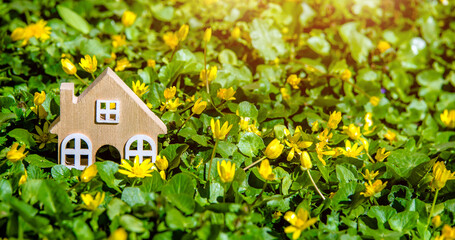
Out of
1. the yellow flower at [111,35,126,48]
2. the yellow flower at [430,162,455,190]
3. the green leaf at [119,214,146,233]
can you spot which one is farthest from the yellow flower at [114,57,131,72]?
the yellow flower at [430,162,455,190]

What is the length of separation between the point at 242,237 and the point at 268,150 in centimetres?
32

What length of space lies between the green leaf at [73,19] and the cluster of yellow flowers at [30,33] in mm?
234

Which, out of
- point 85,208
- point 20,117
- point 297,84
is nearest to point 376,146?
point 297,84

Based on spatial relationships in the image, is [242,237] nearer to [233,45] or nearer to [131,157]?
[131,157]

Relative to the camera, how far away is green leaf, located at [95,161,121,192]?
4.83 ft

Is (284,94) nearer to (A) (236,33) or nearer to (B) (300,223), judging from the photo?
(A) (236,33)

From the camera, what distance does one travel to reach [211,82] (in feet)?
6.82

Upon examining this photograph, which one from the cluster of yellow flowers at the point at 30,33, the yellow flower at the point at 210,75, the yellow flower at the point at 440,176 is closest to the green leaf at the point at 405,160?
the yellow flower at the point at 440,176

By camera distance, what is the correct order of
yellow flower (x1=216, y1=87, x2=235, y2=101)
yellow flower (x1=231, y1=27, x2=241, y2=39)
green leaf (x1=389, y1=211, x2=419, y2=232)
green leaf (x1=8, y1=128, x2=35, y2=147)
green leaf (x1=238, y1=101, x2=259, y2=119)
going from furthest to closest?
yellow flower (x1=231, y1=27, x2=241, y2=39), green leaf (x1=238, y1=101, x2=259, y2=119), yellow flower (x1=216, y1=87, x2=235, y2=101), green leaf (x1=8, y1=128, x2=35, y2=147), green leaf (x1=389, y1=211, x2=419, y2=232)

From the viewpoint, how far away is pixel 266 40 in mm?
2473

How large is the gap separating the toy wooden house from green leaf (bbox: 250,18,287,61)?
107 centimetres

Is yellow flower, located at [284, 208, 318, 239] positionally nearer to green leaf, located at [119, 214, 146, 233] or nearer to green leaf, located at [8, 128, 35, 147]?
green leaf, located at [119, 214, 146, 233]

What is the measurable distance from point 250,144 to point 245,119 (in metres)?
0.17

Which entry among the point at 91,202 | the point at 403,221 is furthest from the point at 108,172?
the point at 403,221
